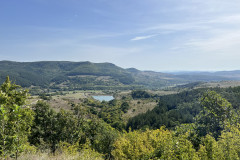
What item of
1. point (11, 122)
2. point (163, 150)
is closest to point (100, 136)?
point (163, 150)

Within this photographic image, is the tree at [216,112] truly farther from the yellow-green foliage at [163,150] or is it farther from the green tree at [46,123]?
the green tree at [46,123]

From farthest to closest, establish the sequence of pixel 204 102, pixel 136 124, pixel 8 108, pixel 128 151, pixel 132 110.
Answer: pixel 132 110 < pixel 136 124 < pixel 204 102 < pixel 128 151 < pixel 8 108

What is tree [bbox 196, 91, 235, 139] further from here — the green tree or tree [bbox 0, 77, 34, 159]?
the green tree

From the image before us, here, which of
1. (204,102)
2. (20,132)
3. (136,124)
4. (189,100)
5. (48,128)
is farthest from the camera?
(189,100)

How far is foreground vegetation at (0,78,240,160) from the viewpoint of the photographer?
8.45 m

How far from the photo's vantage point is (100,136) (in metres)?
33.2

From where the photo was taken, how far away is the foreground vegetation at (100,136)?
8.45 metres

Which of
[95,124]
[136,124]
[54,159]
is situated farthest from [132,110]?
[54,159]

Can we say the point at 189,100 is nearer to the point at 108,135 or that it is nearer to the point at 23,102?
the point at 108,135

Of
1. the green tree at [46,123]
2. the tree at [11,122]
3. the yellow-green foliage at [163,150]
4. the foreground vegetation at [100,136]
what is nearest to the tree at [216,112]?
the foreground vegetation at [100,136]

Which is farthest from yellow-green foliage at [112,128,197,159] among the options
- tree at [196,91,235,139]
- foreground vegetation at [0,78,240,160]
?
tree at [196,91,235,139]

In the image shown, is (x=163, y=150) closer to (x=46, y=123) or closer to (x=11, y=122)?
(x=11, y=122)

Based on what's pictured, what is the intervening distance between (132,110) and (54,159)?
12482 cm

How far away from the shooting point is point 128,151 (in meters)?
18.1
